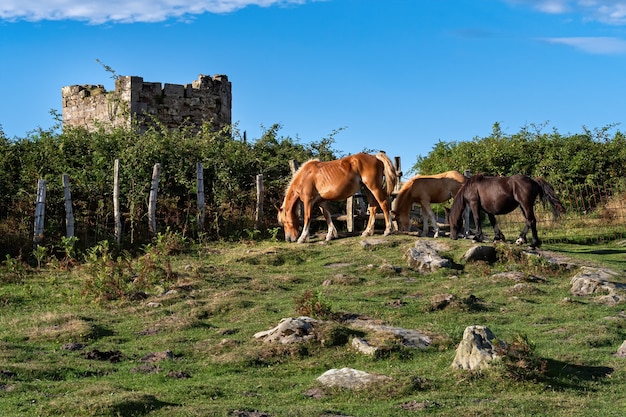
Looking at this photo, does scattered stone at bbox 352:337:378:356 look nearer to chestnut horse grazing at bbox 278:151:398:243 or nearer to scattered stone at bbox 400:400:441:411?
scattered stone at bbox 400:400:441:411

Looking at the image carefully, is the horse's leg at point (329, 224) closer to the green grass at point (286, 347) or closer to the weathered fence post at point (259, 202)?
the weathered fence post at point (259, 202)

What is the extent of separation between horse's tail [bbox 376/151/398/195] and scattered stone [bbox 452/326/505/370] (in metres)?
10.8

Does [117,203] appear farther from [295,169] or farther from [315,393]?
[315,393]

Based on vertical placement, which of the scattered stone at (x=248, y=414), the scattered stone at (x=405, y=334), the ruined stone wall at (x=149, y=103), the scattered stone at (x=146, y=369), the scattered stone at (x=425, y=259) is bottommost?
the scattered stone at (x=248, y=414)

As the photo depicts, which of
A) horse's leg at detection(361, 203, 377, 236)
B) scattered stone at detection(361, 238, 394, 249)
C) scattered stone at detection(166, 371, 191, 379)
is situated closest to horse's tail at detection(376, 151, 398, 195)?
horse's leg at detection(361, 203, 377, 236)

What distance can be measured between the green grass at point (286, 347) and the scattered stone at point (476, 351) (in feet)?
0.52

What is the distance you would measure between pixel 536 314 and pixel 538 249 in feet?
19.5

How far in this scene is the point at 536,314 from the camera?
43.8ft

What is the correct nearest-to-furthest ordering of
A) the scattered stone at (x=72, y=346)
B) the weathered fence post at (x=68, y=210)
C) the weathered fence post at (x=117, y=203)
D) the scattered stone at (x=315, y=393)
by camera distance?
the scattered stone at (x=315, y=393)
the scattered stone at (x=72, y=346)
the weathered fence post at (x=68, y=210)
the weathered fence post at (x=117, y=203)

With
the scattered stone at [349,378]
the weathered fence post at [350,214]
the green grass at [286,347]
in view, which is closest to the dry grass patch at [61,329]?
the green grass at [286,347]

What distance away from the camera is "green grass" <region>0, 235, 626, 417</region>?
8969 mm

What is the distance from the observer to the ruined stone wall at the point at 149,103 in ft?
87.8

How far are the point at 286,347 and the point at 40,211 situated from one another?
411 inches

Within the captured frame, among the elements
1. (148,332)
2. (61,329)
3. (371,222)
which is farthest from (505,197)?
(61,329)
